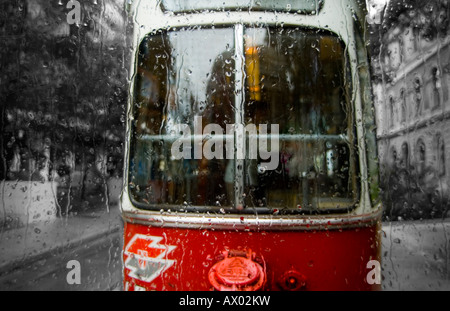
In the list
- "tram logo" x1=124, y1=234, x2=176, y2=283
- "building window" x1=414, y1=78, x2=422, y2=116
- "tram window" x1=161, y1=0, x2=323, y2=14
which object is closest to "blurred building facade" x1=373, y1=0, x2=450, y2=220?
"building window" x1=414, y1=78, x2=422, y2=116

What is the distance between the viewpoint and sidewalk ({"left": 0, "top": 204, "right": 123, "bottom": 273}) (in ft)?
16.9

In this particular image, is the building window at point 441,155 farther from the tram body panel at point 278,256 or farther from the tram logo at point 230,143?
the tram logo at point 230,143

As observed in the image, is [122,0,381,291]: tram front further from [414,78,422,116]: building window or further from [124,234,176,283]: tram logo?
[414,78,422,116]: building window

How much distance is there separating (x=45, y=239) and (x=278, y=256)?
Result: 20.1 ft

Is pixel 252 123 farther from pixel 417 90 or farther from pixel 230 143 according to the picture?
pixel 417 90

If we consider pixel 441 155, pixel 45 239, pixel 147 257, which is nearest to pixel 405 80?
pixel 147 257

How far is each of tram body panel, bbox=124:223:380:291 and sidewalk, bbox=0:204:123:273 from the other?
273 cm

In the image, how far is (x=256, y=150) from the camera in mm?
1947

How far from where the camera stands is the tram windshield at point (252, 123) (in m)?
1.95

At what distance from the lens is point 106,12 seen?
12.0ft

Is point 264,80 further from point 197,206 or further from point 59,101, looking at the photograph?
point 59,101

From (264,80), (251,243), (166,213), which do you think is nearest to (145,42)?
(264,80)
